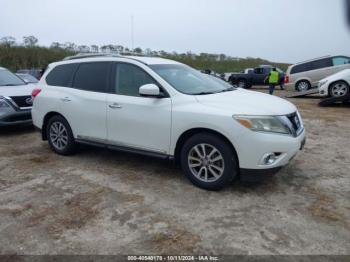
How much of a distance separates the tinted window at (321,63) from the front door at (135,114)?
14.9m

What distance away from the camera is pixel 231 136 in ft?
13.3

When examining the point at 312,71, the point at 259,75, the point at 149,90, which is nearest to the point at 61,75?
the point at 149,90

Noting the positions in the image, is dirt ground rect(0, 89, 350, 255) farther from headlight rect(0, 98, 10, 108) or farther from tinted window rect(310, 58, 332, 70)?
tinted window rect(310, 58, 332, 70)

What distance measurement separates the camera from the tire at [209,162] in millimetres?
4125

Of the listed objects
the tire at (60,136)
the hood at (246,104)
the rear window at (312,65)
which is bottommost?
the tire at (60,136)

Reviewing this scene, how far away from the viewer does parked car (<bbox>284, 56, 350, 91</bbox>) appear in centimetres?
1712

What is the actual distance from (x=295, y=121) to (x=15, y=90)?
6.41m

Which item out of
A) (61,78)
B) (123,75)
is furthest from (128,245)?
(61,78)

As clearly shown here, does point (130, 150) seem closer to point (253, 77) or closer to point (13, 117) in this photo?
point (13, 117)

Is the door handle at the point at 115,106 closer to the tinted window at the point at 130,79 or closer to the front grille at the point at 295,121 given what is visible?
the tinted window at the point at 130,79

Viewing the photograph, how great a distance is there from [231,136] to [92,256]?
202 centimetres

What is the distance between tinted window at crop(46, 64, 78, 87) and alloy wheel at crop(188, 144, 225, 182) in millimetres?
2705

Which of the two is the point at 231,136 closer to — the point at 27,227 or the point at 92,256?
the point at 92,256

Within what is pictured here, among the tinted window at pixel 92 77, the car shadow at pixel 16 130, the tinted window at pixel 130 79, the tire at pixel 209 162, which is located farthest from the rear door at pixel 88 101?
the car shadow at pixel 16 130
